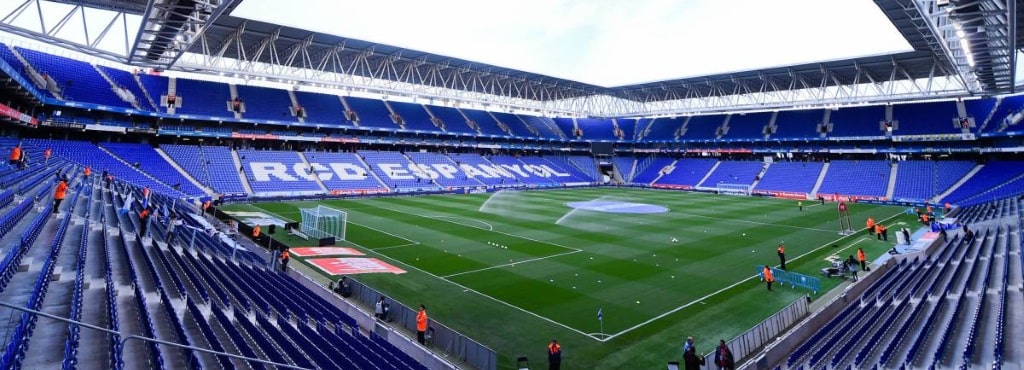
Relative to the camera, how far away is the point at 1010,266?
49.4 ft

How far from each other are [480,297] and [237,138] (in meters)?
47.5

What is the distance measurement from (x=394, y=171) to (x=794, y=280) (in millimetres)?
45763

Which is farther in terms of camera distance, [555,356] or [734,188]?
[734,188]

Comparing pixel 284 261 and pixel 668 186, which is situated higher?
pixel 668 186

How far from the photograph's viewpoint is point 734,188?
59.4 m

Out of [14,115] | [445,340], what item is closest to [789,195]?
[445,340]

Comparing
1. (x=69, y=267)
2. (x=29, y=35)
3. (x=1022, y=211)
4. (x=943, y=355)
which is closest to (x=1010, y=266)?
(x=943, y=355)

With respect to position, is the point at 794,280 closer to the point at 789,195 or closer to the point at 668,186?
the point at 789,195

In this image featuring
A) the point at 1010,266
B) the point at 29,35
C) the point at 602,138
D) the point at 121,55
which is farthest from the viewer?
the point at 602,138

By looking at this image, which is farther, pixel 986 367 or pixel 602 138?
pixel 602 138

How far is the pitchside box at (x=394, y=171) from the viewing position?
156 feet

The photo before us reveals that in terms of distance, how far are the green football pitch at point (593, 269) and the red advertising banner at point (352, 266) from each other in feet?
2.10

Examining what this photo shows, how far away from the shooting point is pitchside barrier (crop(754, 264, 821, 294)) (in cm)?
→ 1596

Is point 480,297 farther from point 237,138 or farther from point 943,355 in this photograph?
point 237,138
